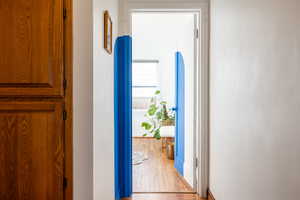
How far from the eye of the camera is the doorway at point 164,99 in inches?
122

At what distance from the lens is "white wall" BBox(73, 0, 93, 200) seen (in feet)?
5.22

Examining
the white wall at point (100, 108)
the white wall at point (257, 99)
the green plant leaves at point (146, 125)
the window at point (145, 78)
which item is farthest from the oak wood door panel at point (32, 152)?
the window at point (145, 78)

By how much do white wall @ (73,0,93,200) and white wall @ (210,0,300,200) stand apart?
1.04m

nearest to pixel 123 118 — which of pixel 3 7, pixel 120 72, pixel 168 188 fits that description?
pixel 120 72

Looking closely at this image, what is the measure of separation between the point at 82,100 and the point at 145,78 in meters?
4.81

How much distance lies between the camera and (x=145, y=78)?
20.9 feet

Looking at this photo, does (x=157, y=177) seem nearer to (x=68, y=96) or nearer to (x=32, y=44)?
(x=68, y=96)

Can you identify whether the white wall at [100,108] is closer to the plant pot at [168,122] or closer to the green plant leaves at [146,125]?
the plant pot at [168,122]

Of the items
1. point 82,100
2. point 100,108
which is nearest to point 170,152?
point 100,108

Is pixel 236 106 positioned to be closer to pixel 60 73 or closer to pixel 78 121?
pixel 78 121

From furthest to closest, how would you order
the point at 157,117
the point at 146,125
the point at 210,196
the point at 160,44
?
the point at 160,44
the point at 146,125
the point at 157,117
the point at 210,196

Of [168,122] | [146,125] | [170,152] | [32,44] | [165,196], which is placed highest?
[32,44]

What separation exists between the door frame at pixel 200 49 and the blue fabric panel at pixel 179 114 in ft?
2.07

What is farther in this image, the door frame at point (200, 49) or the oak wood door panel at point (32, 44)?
the door frame at point (200, 49)
